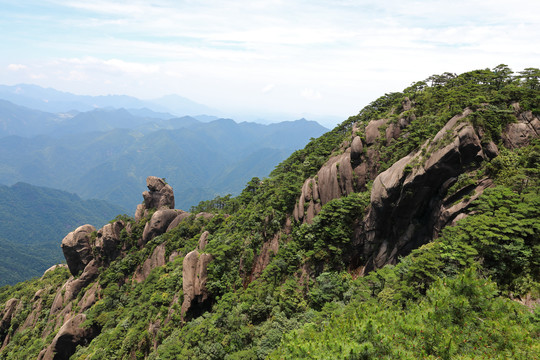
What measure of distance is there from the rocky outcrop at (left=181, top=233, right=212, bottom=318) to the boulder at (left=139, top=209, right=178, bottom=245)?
95.3 feet

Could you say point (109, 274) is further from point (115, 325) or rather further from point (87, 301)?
point (115, 325)

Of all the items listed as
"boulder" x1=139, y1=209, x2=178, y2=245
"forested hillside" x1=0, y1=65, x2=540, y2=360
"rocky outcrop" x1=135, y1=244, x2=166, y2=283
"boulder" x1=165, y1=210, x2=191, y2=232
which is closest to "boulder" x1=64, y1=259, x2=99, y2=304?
"forested hillside" x1=0, y1=65, x2=540, y2=360

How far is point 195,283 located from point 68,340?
95.1ft

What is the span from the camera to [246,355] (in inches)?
970

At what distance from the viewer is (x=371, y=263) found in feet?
98.7

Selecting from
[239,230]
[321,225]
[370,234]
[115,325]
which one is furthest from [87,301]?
[370,234]

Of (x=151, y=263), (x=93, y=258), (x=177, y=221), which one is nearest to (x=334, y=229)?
(x=151, y=263)

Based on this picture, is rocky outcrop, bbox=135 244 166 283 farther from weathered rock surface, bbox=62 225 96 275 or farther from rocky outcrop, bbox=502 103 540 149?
rocky outcrop, bbox=502 103 540 149

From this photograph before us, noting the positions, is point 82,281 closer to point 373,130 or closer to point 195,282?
point 195,282

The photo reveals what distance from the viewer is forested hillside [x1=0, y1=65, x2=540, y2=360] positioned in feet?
44.1

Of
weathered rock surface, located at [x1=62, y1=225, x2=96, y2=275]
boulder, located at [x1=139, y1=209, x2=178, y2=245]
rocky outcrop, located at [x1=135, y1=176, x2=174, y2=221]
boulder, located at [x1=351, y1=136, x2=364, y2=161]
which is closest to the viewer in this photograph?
boulder, located at [x1=351, y1=136, x2=364, y2=161]

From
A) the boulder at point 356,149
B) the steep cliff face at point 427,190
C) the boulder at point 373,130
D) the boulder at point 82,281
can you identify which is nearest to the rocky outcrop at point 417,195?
the steep cliff face at point 427,190

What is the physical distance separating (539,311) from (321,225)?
22.4 m

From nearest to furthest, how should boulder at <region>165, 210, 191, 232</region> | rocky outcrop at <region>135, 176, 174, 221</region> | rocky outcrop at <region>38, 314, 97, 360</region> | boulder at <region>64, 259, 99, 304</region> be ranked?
rocky outcrop at <region>38, 314, 97, 360</region>
boulder at <region>64, 259, 99, 304</region>
boulder at <region>165, 210, 191, 232</region>
rocky outcrop at <region>135, 176, 174, 221</region>
